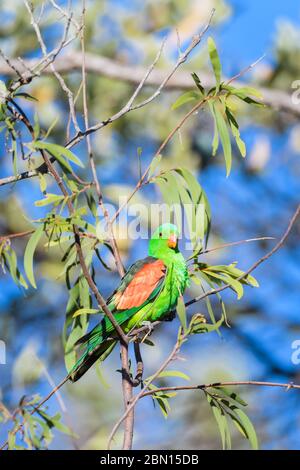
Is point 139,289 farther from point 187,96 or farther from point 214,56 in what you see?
point 214,56

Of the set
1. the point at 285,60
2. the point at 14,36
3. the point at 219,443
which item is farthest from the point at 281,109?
the point at 219,443

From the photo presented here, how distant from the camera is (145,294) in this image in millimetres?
2541

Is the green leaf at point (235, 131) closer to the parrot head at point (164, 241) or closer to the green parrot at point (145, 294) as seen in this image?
the green parrot at point (145, 294)

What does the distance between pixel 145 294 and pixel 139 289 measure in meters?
0.02

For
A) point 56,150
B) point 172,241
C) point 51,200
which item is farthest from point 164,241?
point 56,150

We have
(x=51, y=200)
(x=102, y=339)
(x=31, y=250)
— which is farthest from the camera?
(x=102, y=339)

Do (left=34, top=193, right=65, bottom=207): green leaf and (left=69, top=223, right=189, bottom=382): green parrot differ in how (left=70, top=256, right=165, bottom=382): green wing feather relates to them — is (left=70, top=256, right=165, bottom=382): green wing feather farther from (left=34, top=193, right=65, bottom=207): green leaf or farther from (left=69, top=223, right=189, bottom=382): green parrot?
(left=34, top=193, right=65, bottom=207): green leaf

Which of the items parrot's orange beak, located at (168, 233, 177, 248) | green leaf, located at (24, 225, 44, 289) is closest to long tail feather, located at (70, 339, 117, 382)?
green leaf, located at (24, 225, 44, 289)

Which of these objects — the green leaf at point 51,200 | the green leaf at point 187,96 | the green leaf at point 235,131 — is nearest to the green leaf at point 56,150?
the green leaf at point 51,200

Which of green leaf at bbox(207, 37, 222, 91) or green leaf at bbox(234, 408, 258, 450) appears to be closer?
green leaf at bbox(207, 37, 222, 91)

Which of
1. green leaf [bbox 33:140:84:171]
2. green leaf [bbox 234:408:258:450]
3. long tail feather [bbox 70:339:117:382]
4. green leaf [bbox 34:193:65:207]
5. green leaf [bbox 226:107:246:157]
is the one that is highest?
green leaf [bbox 226:107:246:157]

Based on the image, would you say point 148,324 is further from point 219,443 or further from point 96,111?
point 96,111

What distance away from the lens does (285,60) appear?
15.4 feet

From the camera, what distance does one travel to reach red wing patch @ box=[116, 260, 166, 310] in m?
2.52
